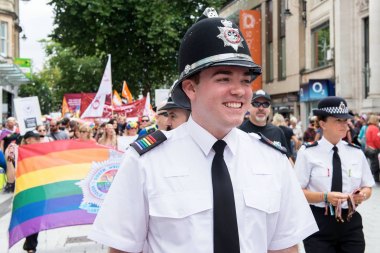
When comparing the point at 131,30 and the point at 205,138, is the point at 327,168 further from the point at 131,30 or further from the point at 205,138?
the point at 131,30

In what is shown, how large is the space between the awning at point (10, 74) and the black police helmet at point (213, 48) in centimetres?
3088

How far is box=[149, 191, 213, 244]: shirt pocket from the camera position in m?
2.18

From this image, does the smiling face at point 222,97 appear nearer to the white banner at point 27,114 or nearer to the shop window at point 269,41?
the white banner at point 27,114

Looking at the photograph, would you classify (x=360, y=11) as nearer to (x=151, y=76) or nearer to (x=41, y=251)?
(x=151, y=76)

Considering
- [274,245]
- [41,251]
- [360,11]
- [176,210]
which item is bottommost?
[41,251]

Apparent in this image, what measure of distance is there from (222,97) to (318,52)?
1149 inches

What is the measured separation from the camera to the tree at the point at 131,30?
92.9 feet

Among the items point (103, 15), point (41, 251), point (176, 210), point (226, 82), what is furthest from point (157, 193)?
point (103, 15)

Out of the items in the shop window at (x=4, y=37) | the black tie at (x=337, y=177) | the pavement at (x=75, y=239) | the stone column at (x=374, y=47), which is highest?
the shop window at (x=4, y=37)

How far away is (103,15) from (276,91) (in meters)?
13.4

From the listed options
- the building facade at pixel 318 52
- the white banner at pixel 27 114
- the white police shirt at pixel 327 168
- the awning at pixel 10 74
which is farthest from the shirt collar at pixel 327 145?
the awning at pixel 10 74

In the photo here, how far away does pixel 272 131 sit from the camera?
6430 mm

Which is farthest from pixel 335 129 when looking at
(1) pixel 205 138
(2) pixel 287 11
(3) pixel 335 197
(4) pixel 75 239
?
(2) pixel 287 11

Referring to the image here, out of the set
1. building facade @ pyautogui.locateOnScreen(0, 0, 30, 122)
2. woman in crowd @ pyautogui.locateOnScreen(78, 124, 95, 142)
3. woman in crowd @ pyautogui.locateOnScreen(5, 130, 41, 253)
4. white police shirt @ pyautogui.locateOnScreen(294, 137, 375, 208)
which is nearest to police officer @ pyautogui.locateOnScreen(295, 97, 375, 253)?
white police shirt @ pyautogui.locateOnScreen(294, 137, 375, 208)
